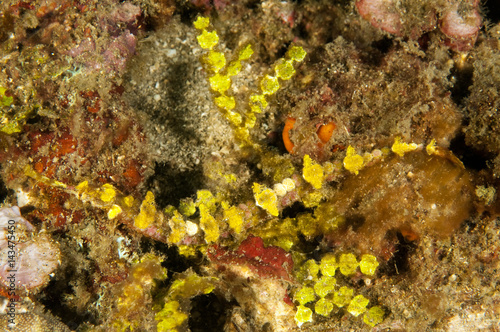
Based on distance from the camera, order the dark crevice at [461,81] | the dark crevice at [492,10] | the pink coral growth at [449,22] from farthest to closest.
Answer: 1. the dark crevice at [492,10]
2. the pink coral growth at [449,22]
3. the dark crevice at [461,81]

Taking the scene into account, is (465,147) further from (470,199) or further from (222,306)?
(222,306)

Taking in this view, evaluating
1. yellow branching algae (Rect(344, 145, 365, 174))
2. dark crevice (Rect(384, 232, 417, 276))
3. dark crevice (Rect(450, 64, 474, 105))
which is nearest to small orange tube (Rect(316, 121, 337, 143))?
yellow branching algae (Rect(344, 145, 365, 174))

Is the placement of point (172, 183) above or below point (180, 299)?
above

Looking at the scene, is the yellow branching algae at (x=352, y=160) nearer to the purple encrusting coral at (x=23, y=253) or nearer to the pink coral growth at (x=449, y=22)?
the pink coral growth at (x=449, y=22)

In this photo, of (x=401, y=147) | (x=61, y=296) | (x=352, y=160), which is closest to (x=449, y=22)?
(x=401, y=147)

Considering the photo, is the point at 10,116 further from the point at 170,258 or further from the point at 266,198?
the point at 266,198

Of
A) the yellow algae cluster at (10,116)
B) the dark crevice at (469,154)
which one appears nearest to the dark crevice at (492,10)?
the dark crevice at (469,154)
